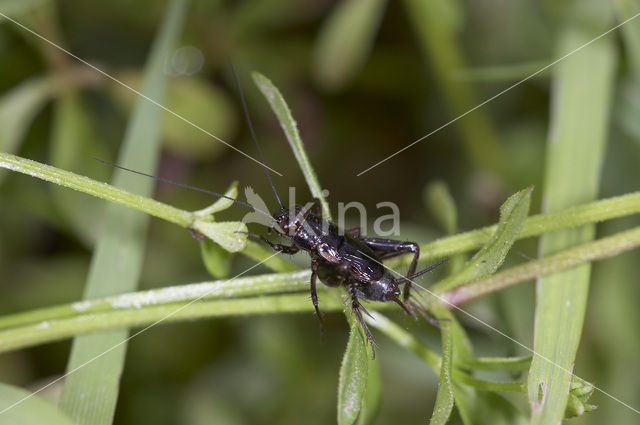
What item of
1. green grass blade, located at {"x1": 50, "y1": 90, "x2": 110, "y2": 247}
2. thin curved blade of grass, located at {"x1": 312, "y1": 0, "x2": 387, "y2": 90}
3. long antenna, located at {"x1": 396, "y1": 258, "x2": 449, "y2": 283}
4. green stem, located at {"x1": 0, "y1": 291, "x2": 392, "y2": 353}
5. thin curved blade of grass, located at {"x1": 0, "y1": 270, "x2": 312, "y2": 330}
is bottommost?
green stem, located at {"x1": 0, "y1": 291, "x2": 392, "y2": 353}

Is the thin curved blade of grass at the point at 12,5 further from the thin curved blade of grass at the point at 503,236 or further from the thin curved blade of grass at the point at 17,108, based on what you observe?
the thin curved blade of grass at the point at 503,236

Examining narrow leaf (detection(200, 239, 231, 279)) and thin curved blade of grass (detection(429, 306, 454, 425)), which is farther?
narrow leaf (detection(200, 239, 231, 279))

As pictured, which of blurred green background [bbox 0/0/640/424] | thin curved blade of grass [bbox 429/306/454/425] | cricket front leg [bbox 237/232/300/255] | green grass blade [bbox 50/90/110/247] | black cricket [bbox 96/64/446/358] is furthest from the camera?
blurred green background [bbox 0/0/640/424]

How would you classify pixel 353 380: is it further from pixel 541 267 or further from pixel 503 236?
pixel 541 267

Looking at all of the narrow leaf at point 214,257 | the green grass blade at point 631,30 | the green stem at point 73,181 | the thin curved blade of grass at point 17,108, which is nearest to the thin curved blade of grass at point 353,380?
the narrow leaf at point 214,257

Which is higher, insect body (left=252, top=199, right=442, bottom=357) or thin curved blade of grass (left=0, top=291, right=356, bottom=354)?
insect body (left=252, top=199, right=442, bottom=357)

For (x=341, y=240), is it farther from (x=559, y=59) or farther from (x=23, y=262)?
(x=23, y=262)

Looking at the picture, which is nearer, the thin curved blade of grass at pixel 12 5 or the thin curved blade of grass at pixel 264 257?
the thin curved blade of grass at pixel 264 257

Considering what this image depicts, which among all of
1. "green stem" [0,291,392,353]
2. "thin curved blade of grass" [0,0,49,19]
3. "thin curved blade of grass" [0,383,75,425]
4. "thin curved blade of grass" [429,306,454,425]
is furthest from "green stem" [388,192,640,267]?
"thin curved blade of grass" [0,0,49,19]

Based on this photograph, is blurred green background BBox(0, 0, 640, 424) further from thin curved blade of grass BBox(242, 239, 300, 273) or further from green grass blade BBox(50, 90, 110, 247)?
thin curved blade of grass BBox(242, 239, 300, 273)
